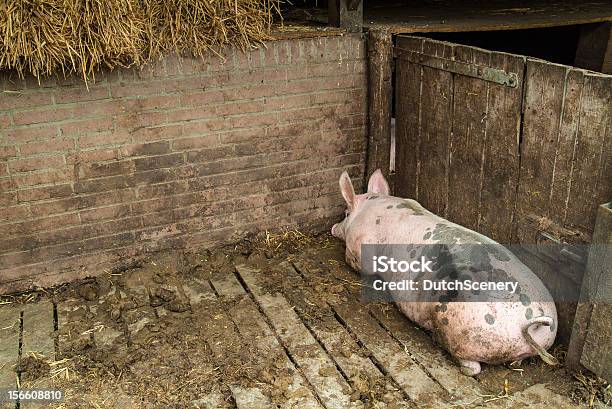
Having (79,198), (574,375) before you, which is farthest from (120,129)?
(574,375)

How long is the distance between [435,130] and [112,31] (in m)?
2.27

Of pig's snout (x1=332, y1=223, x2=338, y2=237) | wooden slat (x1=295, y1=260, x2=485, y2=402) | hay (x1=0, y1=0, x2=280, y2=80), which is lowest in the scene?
wooden slat (x1=295, y1=260, x2=485, y2=402)

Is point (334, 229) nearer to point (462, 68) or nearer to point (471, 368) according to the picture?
point (462, 68)

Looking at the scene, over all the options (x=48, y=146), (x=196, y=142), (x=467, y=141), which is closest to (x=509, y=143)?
(x=467, y=141)

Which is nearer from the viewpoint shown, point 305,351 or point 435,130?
point 305,351

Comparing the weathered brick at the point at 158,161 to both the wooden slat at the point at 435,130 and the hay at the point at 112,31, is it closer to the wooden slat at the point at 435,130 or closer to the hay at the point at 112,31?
the hay at the point at 112,31

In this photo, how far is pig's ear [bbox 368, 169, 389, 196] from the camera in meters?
4.41

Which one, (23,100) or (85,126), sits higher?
(23,100)

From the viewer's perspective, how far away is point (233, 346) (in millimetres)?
3404

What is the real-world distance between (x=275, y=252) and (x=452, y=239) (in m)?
1.62

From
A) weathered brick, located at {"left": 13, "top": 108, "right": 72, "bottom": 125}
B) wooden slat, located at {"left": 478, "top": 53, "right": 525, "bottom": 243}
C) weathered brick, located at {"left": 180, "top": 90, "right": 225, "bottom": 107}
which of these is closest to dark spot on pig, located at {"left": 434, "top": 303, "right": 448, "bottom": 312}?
wooden slat, located at {"left": 478, "top": 53, "right": 525, "bottom": 243}

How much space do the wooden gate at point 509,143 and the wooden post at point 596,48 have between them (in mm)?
1951

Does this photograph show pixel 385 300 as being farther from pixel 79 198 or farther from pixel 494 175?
pixel 79 198

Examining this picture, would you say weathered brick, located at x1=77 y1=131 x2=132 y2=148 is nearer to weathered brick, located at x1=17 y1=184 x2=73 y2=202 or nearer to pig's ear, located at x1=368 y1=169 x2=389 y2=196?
weathered brick, located at x1=17 y1=184 x2=73 y2=202
